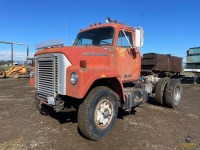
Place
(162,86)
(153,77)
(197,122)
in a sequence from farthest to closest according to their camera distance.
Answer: (153,77)
(162,86)
(197,122)

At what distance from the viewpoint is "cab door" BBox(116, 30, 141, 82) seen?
6.74 m

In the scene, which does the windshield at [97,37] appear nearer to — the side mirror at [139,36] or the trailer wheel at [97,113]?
the side mirror at [139,36]

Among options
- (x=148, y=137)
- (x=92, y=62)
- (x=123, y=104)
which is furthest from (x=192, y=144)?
(x=92, y=62)


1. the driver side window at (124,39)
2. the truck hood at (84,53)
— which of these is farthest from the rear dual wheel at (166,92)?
the truck hood at (84,53)

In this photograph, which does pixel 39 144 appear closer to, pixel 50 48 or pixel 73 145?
pixel 73 145

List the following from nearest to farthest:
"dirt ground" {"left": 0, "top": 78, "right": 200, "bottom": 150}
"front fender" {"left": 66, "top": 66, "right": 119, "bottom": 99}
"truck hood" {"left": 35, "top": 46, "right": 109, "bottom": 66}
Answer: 1. "front fender" {"left": 66, "top": 66, "right": 119, "bottom": 99}
2. "dirt ground" {"left": 0, "top": 78, "right": 200, "bottom": 150}
3. "truck hood" {"left": 35, "top": 46, "right": 109, "bottom": 66}

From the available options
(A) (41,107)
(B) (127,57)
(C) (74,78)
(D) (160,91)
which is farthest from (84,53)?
(D) (160,91)

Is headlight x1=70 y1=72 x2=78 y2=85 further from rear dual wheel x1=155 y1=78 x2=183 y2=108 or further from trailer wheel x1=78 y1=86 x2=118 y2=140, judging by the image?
rear dual wheel x1=155 y1=78 x2=183 y2=108

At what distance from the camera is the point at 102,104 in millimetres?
5617

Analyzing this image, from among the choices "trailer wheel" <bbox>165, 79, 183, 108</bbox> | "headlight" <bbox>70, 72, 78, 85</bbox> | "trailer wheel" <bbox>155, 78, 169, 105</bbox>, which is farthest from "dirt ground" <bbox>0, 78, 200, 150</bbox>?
"headlight" <bbox>70, 72, 78, 85</bbox>

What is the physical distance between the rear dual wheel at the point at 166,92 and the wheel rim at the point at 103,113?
12.5 feet

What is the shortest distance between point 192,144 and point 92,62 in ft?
9.18

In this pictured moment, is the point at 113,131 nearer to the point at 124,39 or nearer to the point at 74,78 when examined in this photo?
the point at 74,78

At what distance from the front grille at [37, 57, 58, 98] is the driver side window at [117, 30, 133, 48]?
6.70 ft
